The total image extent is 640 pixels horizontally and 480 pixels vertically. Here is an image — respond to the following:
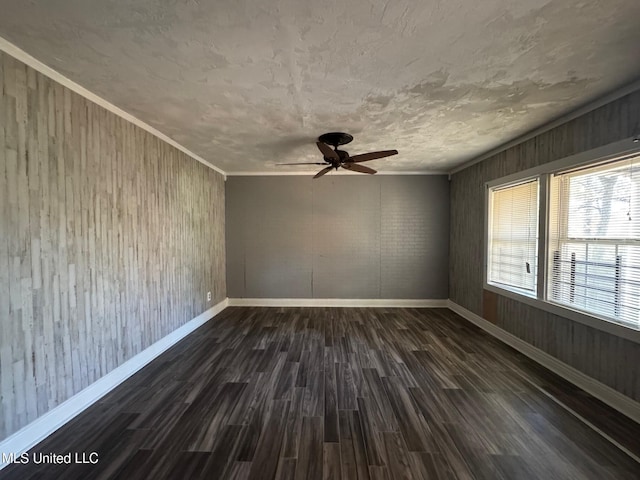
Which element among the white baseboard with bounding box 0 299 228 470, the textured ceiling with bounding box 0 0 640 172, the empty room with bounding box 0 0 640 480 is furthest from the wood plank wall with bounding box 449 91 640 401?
the white baseboard with bounding box 0 299 228 470

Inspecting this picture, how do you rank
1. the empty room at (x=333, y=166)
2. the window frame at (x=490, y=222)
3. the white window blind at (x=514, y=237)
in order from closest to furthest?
the empty room at (x=333, y=166) → the window frame at (x=490, y=222) → the white window blind at (x=514, y=237)

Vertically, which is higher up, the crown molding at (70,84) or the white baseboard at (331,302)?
the crown molding at (70,84)

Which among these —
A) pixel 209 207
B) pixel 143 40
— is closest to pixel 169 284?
pixel 209 207

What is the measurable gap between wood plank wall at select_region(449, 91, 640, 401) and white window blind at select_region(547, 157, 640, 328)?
0.74 feet

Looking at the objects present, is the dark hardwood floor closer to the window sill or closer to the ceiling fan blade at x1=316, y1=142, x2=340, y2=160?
the window sill

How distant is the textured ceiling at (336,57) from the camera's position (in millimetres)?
1310

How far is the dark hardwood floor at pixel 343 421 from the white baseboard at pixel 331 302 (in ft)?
5.69

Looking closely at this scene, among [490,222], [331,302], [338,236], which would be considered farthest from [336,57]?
[331,302]

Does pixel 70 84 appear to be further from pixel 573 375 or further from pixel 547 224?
pixel 573 375

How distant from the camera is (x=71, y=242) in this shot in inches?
77.8

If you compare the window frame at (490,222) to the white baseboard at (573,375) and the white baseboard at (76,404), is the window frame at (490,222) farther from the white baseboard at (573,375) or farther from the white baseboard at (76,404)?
the white baseboard at (76,404)

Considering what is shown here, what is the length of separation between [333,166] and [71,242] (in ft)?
8.59

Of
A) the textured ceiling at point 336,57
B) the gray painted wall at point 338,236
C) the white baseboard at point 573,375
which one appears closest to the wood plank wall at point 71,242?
the textured ceiling at point 336,57

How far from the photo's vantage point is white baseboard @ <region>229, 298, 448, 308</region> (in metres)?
4.92
